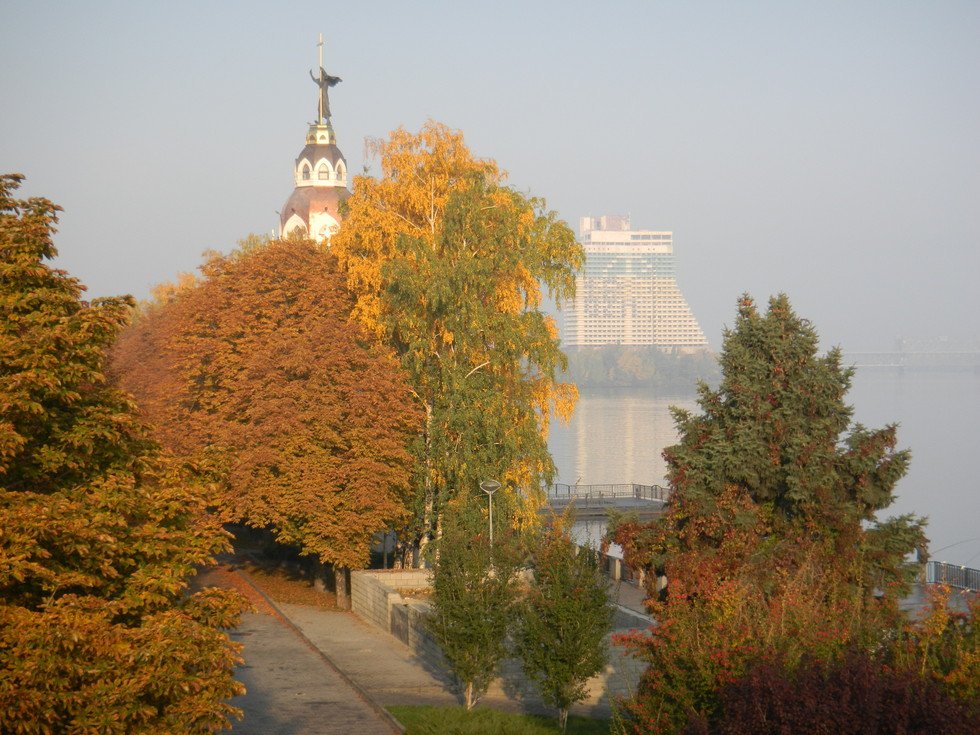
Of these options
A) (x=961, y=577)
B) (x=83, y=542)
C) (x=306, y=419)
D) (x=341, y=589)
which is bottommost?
(x=341, y=589)

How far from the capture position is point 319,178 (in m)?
92.4

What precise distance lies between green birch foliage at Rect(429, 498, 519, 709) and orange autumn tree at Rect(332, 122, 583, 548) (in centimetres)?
1196

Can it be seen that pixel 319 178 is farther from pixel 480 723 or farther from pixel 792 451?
pixel 480 723

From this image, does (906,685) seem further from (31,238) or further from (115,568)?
(31,238)

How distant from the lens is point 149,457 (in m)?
15.1

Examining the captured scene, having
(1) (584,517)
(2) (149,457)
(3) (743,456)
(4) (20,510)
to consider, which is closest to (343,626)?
(3) (743,456)

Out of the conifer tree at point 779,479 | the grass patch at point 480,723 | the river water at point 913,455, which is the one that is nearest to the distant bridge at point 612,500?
the river water at point 913,455

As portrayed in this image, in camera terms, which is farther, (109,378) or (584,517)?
(584,517)

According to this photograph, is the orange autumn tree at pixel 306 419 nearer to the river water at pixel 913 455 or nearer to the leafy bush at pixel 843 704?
the river water at pixel 913 455

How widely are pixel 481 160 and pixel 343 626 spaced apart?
14307 mm

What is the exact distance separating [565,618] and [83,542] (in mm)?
9299

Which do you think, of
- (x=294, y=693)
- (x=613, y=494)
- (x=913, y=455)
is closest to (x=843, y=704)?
(x=294, y=693)

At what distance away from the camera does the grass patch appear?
19.5m

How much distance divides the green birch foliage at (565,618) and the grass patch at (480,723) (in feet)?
2.53
